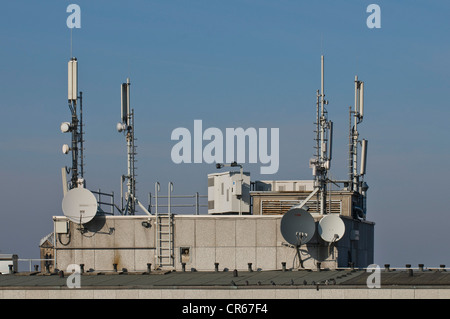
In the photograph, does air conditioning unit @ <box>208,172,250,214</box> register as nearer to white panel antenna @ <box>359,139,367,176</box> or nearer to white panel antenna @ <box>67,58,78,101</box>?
white panel antenna @ <box>67,58,78,101</box>

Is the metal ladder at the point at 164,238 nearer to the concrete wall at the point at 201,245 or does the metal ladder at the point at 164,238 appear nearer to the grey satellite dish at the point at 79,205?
the concrete wall at the point at 201,245

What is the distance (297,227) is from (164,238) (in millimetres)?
9321

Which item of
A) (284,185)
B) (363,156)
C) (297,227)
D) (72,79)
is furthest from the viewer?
(363,156)

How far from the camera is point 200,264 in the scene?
65.3 meters

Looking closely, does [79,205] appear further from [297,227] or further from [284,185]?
[284,185]

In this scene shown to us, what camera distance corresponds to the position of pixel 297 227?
62.5m

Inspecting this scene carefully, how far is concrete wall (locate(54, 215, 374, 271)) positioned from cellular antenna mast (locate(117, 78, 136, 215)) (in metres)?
4.84

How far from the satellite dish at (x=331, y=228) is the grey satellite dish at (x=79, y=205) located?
15.1m

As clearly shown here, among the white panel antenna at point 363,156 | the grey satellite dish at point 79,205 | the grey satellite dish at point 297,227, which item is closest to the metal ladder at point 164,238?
the grey satellite dish at point 79,205

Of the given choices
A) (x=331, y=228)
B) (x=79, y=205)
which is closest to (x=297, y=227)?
(x=331, y=228)
